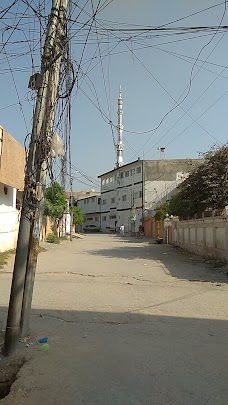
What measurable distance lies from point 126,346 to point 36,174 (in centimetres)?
262

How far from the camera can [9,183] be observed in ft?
56.1

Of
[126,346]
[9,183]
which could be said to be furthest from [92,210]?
[126,346]

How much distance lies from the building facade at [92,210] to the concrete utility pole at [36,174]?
76.4m

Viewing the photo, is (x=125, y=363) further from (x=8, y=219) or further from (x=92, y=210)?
(x=92, y=210)

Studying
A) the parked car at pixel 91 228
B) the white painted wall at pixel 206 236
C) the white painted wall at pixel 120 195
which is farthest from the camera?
the parked car at pixel 91 228

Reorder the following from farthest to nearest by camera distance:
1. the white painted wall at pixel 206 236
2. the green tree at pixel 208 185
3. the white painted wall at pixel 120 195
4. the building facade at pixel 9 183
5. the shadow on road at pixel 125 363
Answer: the white painted wall at pixel 120 195 < the green tree at pixel 208 185 < the building facade at pixel 9 183 < the white painted wall at pixel 206 236 < the shadow on road at pixel 125 363

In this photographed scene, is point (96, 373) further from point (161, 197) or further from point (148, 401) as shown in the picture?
point (161, 197)

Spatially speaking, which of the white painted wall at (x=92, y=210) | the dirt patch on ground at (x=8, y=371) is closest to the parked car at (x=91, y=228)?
the white painted wall at (x=92, y=210)

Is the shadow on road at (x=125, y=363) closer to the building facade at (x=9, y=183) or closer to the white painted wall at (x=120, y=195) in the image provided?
the building facade at (x=9, y=183)

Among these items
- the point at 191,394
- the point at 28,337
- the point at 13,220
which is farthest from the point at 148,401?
the point at 13,220

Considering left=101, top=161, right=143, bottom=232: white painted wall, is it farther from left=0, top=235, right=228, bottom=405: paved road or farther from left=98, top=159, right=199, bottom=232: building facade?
left=0, top=235, right=228, bottom=405: paved road

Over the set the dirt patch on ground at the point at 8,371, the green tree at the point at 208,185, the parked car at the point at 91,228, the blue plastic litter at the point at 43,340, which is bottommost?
the dirt patch on ground at the point at 8,371

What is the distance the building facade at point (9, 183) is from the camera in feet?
53.3

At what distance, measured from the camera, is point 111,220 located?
246 ft
